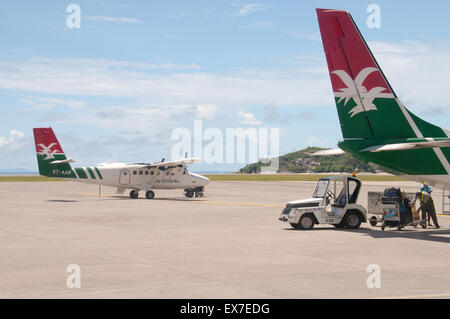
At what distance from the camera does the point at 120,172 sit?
46719 millimetres

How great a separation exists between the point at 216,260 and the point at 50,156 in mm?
33268

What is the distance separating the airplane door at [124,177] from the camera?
46781 millimetres

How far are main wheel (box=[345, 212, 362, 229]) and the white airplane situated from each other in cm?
2537

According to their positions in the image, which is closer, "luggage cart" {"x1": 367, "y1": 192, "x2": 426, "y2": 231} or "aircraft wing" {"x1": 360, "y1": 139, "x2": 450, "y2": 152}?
"aircraft wing" {"x1": 360, "y1": 139, "x2": 450, "y2": 152}

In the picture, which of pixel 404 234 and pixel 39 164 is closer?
pixel 404 234

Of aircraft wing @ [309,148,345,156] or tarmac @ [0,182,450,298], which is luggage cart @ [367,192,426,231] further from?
aircraft wing @ [309,148,345,156]

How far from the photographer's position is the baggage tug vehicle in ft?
75.6

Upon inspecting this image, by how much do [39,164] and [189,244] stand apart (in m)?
29.8

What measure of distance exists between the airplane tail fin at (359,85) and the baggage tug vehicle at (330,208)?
7.49ft

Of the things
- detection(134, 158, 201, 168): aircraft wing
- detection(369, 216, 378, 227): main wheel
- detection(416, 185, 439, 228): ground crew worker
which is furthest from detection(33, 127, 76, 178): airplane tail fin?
detection(416, 185, 439, 228): ground crew worker

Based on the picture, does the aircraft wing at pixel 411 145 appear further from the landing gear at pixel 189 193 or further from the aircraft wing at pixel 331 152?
the landing gear at pixel 189 193

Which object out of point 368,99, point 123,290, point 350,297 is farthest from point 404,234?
point 123,290

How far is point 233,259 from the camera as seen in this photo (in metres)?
15.2
